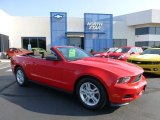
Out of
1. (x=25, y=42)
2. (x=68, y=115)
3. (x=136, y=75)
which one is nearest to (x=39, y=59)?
(x=68, y=115)

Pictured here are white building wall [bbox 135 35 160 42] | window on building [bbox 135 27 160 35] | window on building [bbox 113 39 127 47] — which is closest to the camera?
window on building [bbox 113 39 127 47]

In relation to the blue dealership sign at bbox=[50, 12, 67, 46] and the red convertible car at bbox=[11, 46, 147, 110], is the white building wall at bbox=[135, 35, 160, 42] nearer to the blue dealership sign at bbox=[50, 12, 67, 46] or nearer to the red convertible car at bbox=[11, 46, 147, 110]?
the blue dealership sign at bbox=[50, 12, 67, 46]

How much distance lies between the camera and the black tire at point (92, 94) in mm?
5609

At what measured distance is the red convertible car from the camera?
5.48m

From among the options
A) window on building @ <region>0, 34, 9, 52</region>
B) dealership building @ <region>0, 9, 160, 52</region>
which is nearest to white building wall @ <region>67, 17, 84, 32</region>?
dealership building @ <region>0, 9, 160, 52</region>

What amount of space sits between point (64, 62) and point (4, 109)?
6.04 feet

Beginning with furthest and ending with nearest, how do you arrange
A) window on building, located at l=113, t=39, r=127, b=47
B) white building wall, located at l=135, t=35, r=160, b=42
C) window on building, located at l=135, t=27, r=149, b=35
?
window on building, located at l=135, t=27, r=149, b=35
white building wall, located at l=135, t=35, r=160, b=42
window on building, located at l=113, t=39, r=127, b=47

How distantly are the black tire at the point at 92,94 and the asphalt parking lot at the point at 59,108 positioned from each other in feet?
0.51

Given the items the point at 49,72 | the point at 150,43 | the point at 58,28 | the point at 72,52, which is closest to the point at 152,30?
the point at 150,43

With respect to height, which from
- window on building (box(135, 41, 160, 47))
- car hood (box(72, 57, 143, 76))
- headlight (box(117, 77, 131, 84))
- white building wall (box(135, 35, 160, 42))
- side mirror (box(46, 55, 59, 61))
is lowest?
headlight (box(117, 77, 131, 84))

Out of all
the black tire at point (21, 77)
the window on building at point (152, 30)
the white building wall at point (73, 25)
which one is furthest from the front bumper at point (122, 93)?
the window on building at point (152, 30)

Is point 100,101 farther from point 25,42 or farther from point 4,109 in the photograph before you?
point 25,42

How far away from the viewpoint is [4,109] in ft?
19.3

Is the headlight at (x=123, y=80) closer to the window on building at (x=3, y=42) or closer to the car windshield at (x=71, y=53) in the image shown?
the car windshield at (x=71, y=53)
